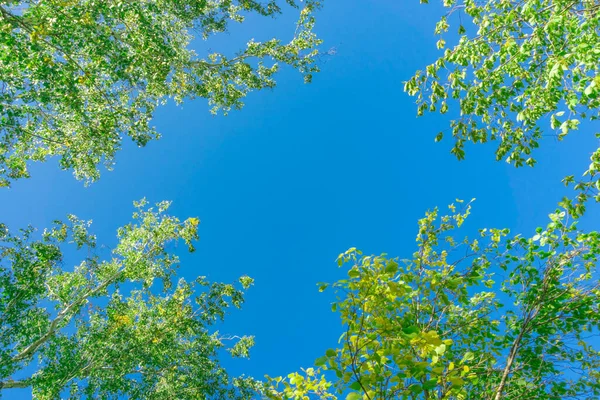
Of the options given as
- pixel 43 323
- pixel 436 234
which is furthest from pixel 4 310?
pixel 436 234

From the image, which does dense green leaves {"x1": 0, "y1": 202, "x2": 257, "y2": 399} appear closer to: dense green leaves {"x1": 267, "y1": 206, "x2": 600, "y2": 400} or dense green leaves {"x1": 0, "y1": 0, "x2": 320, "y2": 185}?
dense green leaves {"x1": 0, "y1": 0, "x2": 320, "y2": 185}

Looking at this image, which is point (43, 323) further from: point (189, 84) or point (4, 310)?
point (189, 84)

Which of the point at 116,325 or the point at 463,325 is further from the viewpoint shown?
the point at 116,325

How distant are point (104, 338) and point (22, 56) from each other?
8151 mm

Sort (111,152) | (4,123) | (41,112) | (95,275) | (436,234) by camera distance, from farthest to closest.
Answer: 1. (95,275)
2. (111,152)
3. (41,112)
4. (4,123)
5. (436,234)

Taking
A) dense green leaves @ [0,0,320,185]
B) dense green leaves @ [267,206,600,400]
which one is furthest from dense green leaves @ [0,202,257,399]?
dense green leaves @ [267,206,600,400]

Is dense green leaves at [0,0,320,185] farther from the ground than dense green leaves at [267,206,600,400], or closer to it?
farther from the ground

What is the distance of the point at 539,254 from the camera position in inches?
183

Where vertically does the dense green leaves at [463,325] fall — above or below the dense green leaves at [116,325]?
below

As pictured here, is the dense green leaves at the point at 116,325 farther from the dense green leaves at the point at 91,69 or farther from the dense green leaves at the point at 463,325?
the dense green leaves at the point at 463,325

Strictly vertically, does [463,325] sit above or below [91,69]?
below

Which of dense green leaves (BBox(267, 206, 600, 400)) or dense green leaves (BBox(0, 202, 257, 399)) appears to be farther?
dense green leaves (BBox(0, 202, 257, 399))

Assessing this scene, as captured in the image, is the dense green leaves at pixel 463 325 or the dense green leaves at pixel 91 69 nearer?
the dense green leaves at pixel 463 325

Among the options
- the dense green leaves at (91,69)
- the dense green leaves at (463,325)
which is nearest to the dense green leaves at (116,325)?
the dense green leaves at (91,69)
